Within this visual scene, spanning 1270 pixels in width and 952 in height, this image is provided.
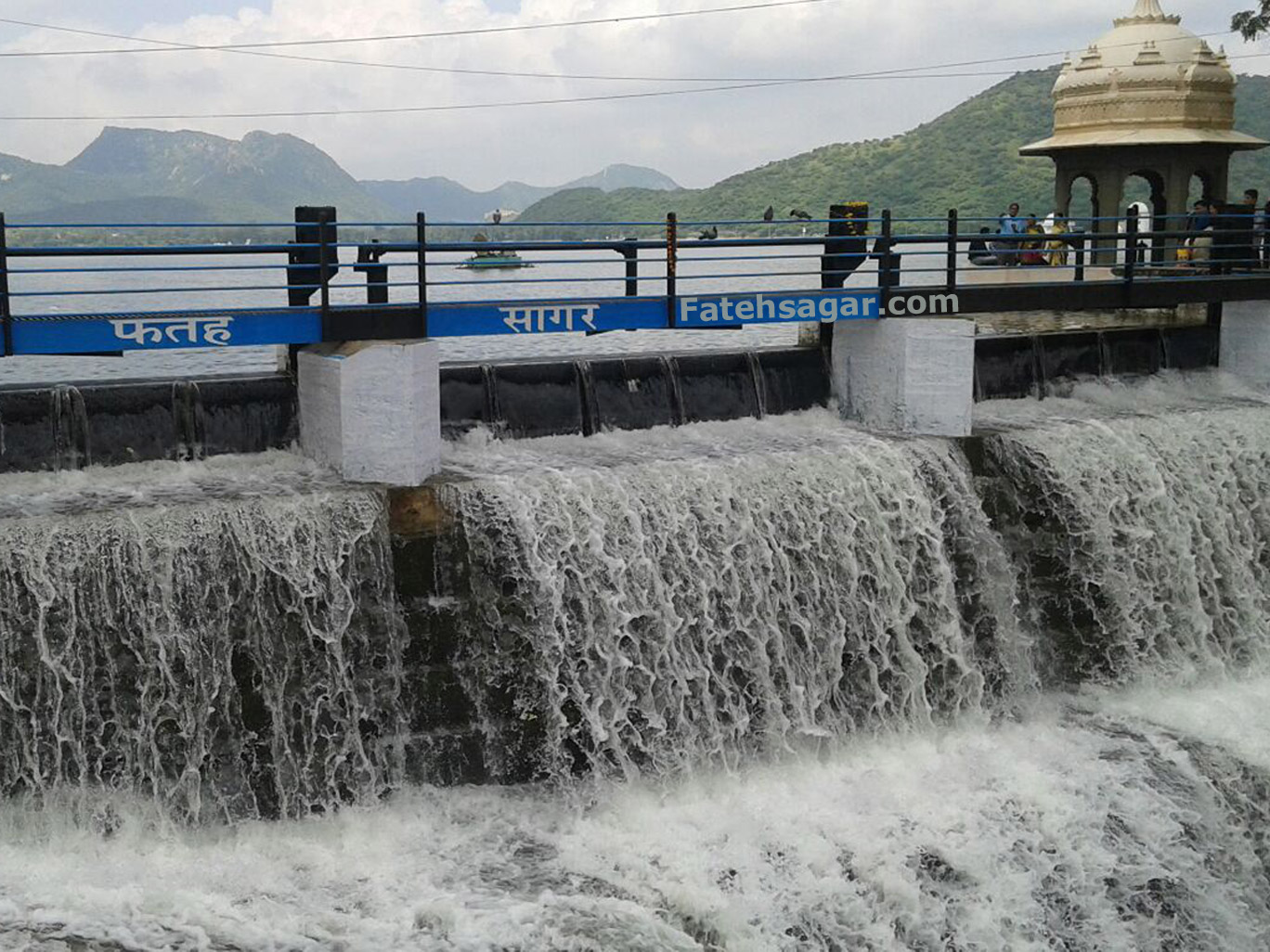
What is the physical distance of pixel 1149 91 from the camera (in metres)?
20.5

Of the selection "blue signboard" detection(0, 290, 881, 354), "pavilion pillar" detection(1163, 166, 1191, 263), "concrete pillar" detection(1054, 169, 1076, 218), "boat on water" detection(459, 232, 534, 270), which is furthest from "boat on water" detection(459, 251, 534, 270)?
"pavilion pillar" detection(1163, 166, 1191, 263)

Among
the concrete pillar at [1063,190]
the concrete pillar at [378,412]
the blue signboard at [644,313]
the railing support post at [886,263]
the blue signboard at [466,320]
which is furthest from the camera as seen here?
the concrete pillar at [1063,190]

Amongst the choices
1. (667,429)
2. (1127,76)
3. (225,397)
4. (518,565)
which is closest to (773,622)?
(518,565)

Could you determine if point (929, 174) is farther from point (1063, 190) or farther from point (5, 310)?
point (5, 310)

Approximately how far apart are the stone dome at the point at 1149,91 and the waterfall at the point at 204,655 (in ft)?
45.6

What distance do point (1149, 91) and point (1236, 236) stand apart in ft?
8.63

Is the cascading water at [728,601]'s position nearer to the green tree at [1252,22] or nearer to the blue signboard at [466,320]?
the blue signboard at [466,320]

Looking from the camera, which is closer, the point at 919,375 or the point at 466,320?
the point at 466,320

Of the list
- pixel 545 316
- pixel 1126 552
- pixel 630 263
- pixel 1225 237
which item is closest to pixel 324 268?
pixel 545 316

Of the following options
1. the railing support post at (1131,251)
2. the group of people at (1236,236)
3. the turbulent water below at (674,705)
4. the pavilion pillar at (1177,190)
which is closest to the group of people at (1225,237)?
the group of people at (1236,236)

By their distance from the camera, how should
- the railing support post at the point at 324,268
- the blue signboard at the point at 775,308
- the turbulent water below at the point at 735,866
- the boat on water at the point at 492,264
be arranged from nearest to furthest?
1. the turbulent water below at the point at 735,866
2. the railing support post at the point at 324,268
3. the boat on water at the point at 492,264
4. the blue signboard at the point at 775,308

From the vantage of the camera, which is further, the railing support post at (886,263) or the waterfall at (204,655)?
the railing support post at (886,263)

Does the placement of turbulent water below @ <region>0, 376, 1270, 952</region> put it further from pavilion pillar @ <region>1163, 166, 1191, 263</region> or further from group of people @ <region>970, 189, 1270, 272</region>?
pavilion pillar @ <region>1163, 166, 1191, 263</region>

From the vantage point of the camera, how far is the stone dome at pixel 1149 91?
20422 millimetres
